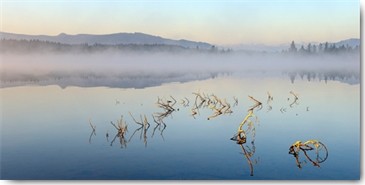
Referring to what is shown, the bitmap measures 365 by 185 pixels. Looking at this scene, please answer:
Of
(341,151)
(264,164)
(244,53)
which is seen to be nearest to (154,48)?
(244,53)

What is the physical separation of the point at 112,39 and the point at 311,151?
148cm

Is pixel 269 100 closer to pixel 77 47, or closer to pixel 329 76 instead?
pixel 329 76

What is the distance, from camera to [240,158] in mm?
3150

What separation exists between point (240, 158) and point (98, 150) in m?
0.92

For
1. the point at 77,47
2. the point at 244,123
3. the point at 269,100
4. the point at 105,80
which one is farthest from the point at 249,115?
the point at 77,47

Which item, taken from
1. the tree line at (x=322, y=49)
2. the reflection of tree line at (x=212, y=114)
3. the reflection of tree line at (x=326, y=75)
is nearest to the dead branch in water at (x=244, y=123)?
the reflection of tree line at (x=212, y=114)

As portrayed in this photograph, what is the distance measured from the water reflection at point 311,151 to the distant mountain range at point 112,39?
86cm

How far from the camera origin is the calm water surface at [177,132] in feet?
10.3

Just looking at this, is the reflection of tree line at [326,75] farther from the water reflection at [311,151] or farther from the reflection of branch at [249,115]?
the water reflection at [311,151]

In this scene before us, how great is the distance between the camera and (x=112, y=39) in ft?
10.5

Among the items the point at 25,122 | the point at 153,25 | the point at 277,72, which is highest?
the point at 153,25

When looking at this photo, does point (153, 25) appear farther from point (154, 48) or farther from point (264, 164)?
point (264, 164)

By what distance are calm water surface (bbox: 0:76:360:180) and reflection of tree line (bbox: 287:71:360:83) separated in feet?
0.11

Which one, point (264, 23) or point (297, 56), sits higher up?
point (264, 23)
